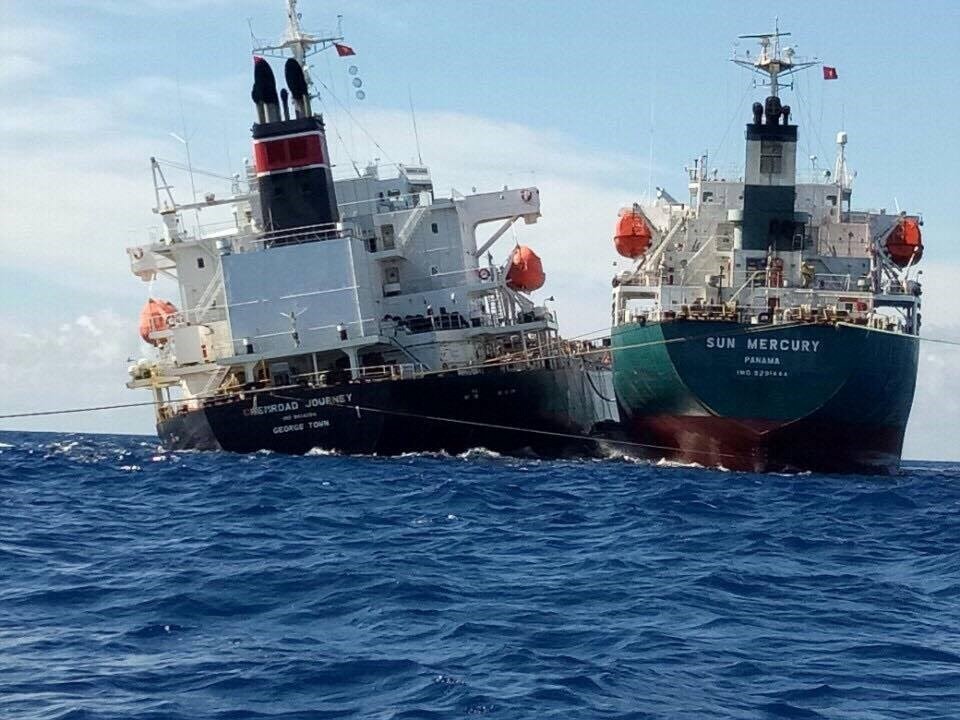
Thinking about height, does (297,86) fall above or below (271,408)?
above

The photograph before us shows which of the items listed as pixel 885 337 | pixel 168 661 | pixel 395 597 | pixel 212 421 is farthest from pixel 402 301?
pixel 168 661

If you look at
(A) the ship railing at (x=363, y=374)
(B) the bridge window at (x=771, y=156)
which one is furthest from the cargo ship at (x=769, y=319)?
(A) the ship railing at (x=363, y=374)

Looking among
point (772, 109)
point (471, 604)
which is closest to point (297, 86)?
point (772, 109)

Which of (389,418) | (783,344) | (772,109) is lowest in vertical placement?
(389,418)

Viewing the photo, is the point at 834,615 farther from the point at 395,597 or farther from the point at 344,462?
the point at 344,462

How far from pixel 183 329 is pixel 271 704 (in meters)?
35.7

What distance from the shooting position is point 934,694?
16.3 meters

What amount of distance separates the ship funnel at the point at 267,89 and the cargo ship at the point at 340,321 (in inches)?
1.6

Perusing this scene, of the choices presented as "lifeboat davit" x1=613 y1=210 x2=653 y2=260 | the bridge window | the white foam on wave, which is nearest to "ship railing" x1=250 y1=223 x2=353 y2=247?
the white foam on wave

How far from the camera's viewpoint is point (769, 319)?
141ft

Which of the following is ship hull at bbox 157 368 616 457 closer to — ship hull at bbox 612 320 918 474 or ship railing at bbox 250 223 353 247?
ship hull at bbox 612 320 918 474

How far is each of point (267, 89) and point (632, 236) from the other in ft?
40.4

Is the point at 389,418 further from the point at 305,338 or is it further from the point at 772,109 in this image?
the point at 772,109

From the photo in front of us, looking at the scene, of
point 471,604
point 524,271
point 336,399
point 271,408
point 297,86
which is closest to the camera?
point 471,604
